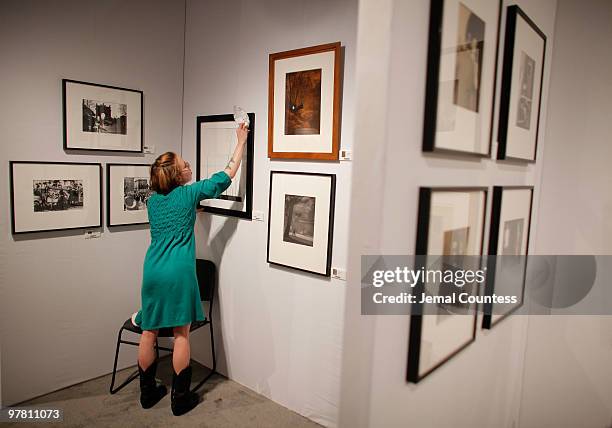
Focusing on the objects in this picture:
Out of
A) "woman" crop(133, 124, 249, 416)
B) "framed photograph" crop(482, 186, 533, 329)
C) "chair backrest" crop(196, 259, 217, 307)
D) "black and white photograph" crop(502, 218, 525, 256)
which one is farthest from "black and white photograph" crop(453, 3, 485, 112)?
"chair backrest" crop(196, 259, 217, 307)

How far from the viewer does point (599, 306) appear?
2.06m

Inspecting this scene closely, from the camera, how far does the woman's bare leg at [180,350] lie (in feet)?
9.03

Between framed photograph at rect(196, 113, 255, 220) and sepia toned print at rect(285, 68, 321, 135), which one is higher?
sepia toned print at rect(285, 68, 321, 135)

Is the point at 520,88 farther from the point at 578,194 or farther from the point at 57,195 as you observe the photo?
the point at 57,195

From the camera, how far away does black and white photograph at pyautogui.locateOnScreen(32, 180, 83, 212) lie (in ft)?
8.91

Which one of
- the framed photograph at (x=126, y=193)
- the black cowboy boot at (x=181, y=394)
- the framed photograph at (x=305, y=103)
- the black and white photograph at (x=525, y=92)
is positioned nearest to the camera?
the black and white photograph at (x=525, y=92)

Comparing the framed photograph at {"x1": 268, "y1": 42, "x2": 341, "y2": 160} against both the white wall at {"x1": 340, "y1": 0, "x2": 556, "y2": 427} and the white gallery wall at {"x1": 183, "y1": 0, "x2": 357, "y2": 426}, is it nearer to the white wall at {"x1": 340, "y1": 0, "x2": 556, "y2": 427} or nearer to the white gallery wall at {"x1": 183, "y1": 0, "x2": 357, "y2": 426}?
the white gallery wall at {"x1": 183, "y1": 0, "x2": 357, "y2": 426}

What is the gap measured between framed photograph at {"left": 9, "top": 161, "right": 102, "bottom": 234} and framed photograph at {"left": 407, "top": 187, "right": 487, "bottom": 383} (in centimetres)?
257

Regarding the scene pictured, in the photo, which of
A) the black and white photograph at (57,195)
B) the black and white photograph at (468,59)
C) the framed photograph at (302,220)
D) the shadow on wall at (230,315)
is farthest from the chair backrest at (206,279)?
the black and white photograph at (468,59)

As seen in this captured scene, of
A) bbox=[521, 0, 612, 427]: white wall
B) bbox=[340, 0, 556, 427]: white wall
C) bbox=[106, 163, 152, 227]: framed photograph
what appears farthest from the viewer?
bbox=[106, 163, 152, 227]: framed photograph

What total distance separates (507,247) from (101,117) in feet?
8.93

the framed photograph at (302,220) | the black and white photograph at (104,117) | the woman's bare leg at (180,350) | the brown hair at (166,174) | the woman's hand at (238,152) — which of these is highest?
the black and white photograph at (104,117)

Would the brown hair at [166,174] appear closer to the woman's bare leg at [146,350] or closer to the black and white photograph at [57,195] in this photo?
the black and white photograph at [57,195]

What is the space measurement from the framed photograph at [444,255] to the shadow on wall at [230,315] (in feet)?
5.70
